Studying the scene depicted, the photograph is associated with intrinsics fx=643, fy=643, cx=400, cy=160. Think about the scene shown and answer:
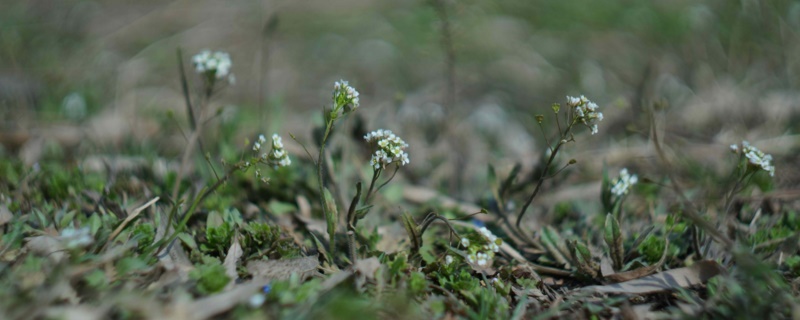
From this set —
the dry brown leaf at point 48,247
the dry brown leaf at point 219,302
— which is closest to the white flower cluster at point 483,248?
the dry brown leaf at point 219,302

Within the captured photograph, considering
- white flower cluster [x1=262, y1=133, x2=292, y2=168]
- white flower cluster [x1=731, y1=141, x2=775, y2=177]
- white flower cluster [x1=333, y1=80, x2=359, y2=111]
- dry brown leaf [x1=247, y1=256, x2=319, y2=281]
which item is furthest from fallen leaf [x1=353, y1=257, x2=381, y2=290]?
white flower cluster [x1=731, y1=141, x2=775, y2=177]

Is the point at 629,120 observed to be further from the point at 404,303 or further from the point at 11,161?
the point at 11,161

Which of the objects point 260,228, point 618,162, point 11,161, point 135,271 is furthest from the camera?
point 618,162

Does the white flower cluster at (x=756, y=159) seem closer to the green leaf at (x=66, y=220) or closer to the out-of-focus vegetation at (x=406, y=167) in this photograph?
the out-of-focus vegetation at (x=406, y=167)

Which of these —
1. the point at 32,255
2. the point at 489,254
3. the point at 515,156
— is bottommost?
the point at 515,156

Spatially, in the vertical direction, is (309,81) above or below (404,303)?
below

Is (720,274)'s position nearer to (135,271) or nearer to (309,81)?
(135,271)

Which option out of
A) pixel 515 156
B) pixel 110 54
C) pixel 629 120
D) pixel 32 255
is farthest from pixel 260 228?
A: pixel 110 54

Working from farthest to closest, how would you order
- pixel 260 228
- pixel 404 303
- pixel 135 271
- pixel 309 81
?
pixel 309 81 < pixel 260 228 < pixel 135 271 < pixel 404 303

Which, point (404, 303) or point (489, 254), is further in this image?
point (489, 254)
